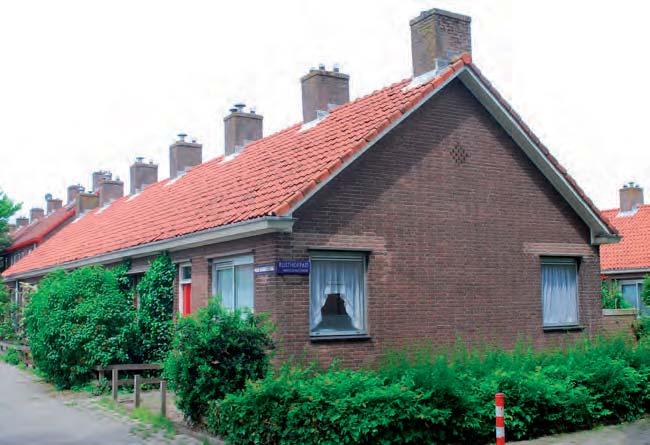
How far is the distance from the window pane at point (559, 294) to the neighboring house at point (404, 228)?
4 centimetres

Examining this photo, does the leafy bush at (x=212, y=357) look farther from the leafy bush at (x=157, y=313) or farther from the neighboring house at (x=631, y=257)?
the neighboring house at (x=631, y=257)

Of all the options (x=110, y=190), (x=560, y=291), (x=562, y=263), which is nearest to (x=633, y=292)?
(x=562, y=263)

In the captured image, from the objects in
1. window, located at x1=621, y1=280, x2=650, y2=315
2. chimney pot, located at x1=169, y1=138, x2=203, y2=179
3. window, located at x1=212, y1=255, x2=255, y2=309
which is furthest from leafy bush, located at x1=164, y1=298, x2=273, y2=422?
window, located at x1=621, y1=280, x2=650, y2=315

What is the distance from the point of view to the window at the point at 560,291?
696 inches

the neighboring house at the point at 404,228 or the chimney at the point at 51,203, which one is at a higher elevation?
the chimney at the point at 51,203

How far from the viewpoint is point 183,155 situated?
2792cm

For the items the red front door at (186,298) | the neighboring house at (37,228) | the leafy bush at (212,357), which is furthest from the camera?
the neighboring house at (37,228)

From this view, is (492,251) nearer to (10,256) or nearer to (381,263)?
(381,263)

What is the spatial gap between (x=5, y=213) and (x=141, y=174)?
70.3ft

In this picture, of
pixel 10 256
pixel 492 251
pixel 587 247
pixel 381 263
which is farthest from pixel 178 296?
pixel 10 256

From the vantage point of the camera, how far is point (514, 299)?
664 inches

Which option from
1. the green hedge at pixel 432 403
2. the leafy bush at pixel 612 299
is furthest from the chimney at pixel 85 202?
the green hedge at pixel 432 403

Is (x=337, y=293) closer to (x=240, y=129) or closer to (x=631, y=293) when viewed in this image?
(x=240, y=129)

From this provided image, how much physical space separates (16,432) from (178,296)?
6024 millimetres
